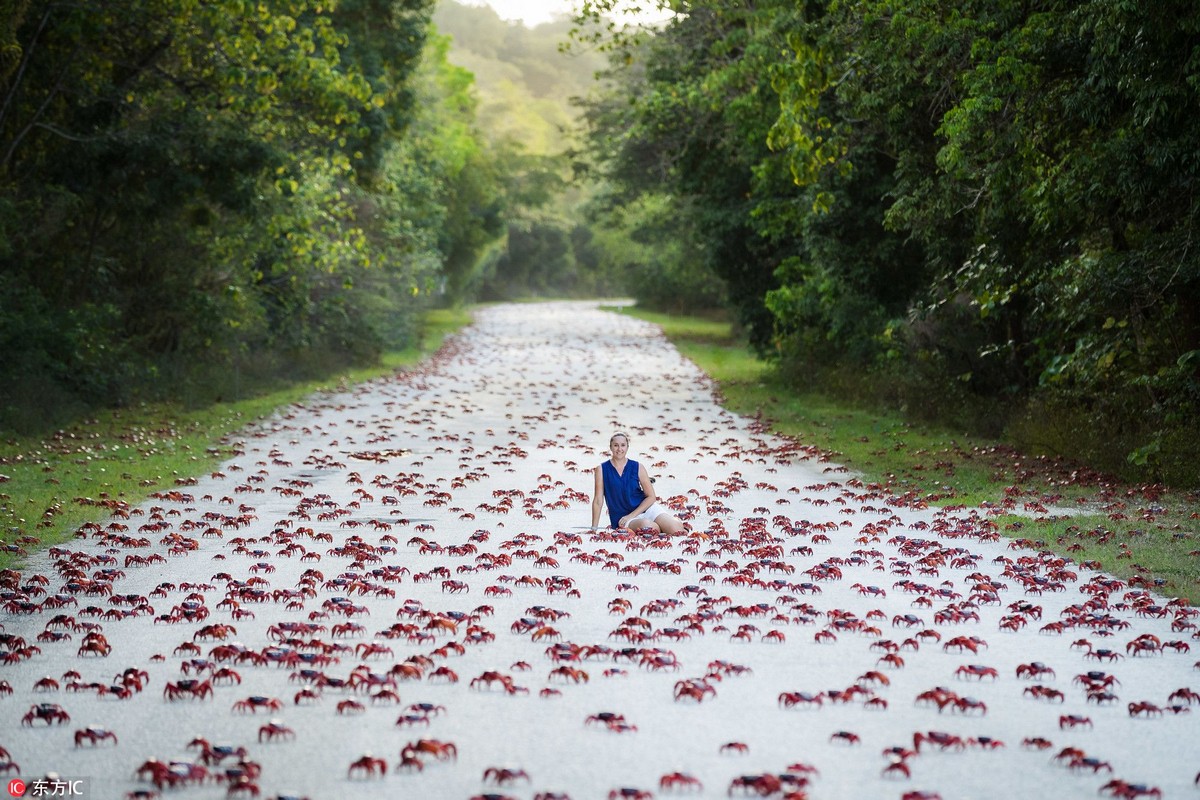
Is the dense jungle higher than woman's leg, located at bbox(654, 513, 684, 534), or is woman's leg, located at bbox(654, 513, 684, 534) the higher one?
the dense jungle

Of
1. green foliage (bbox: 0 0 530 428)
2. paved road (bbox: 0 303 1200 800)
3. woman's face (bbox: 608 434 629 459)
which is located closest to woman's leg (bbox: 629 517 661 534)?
paved road (bbox: 0 303 1200 800)

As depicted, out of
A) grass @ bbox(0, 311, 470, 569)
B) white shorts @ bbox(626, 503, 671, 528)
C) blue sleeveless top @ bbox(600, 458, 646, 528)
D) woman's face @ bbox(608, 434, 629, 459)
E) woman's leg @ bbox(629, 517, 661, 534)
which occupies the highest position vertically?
woman's face @ bbox(608, 434, 629, 459)

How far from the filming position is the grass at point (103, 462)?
12.8 metres

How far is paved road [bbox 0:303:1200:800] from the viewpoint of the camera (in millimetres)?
6078

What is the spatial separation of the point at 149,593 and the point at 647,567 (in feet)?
12.6

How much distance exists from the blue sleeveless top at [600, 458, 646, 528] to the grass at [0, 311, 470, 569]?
5.00m

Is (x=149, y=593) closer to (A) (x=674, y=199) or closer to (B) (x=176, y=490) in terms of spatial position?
(B) (x=176, y=490)

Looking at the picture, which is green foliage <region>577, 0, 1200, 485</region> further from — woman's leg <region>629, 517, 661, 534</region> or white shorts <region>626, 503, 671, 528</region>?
woman's leg <region>629, 517, 661, 534</region>

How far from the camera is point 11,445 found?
18.0 m

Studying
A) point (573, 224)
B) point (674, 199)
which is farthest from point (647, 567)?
point (573, 224)

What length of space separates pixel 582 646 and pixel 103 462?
11147 mm

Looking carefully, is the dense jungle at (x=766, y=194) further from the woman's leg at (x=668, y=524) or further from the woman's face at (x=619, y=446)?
the woman's leg at (x=668, y=524)

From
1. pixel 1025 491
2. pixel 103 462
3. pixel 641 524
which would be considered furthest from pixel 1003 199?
pixel 103 462

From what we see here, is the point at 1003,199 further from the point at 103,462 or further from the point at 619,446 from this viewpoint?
the point at 103,462
